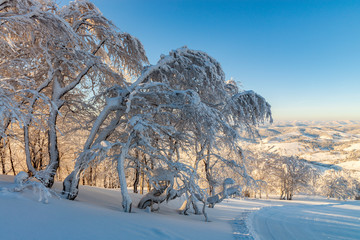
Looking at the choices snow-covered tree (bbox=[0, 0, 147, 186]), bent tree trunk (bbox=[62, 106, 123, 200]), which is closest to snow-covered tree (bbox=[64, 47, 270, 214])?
bent tree trunk (bbox=[62, 106, 123, 200])

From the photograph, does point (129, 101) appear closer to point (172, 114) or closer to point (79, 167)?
point (172, 114)

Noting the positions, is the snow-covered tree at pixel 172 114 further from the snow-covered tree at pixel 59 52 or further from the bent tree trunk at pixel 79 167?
the snow-covered tree at pixel 59 52

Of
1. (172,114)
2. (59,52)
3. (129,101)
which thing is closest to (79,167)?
(129,101)

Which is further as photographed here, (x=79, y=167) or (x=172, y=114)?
(x=172, y=114)

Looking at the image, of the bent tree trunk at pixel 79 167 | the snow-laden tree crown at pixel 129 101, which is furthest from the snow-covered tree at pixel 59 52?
the bent tree trunk at pixel 79 167

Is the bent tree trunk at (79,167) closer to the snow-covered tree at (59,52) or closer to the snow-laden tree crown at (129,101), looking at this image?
the snow-laden tree crown at (129,101)

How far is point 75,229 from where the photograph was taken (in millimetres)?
2902

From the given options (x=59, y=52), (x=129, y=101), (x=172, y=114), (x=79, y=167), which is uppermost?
(x=59, y=52)

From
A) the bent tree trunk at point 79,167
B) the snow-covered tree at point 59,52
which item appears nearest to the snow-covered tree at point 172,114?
the bent tree trunk at point 79,167

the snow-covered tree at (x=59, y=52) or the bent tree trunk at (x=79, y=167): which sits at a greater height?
the snow-covered tree at (x=59, y=52)

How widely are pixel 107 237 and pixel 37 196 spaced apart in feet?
7.61

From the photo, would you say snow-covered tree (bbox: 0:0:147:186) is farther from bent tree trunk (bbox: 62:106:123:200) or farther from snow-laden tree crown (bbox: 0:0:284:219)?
bent tree trunk (bbox: 62:106:123:200)

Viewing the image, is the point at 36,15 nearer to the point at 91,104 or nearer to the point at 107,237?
the point at 91,104

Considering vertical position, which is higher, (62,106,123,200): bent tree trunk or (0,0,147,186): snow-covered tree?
(0,0,147,186): snow-covered tree
